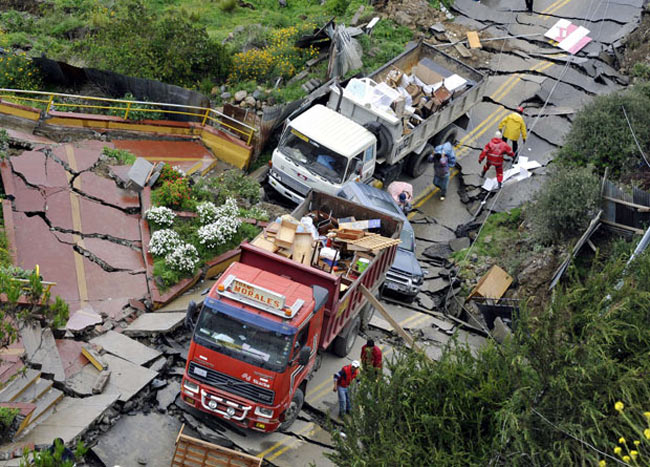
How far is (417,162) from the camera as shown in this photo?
20344 millimetres

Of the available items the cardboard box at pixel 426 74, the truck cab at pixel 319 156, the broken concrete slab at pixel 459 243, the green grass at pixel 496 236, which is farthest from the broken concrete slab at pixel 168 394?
the cardboard box at pixel 426 74

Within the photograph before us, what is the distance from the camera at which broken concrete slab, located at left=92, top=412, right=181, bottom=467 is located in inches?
441

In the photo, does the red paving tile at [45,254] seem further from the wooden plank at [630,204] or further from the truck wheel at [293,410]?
the wooden plank at [630,204]

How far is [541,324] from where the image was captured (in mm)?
9930

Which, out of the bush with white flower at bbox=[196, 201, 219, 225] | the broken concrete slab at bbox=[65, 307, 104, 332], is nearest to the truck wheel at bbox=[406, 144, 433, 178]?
the bush with white flower at bbox=[196, 201, 219, 225]

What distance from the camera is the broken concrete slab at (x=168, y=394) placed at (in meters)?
12.2

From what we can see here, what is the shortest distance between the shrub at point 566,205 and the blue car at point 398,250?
3.02 m

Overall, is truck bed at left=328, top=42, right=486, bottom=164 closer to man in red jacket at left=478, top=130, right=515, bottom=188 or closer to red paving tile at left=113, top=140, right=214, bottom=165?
man in red jacket at left=478, top=130, right=515, bottom=188

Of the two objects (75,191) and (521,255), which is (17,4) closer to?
(75,191)

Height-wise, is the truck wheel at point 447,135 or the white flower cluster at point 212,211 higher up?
the white flower cluster at point 212,211

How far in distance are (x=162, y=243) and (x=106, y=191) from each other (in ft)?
7.80

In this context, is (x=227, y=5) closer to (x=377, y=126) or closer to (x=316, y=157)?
(x=377, y=126)

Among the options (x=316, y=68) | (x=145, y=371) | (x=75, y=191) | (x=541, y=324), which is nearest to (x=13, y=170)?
(x=75, y=191)

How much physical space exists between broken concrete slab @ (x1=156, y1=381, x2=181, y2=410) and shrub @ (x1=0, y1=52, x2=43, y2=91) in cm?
1079
